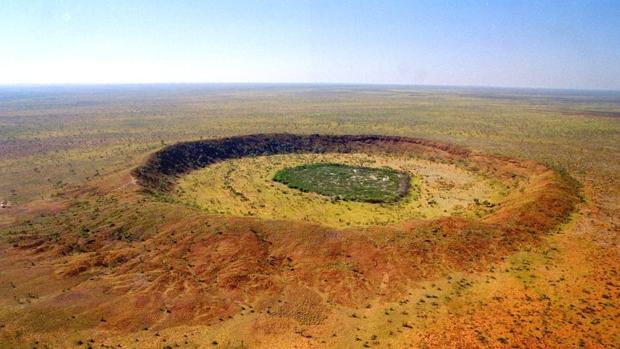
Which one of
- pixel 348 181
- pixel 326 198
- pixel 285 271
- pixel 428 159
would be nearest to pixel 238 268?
pixel 285 271

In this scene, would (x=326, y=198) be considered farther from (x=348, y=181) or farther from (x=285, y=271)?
(x=285, y=271)

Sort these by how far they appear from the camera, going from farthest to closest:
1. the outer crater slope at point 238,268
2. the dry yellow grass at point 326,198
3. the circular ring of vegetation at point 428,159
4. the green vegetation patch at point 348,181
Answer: the green vegetation patch at point 348,181
the dry yellow grass at point 326,198
the circular ring of vegetation at point 428,159
the outer crater slope at point 238,268

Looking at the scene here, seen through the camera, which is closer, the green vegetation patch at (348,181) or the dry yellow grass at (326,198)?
the dry yellow grass at (326,198)

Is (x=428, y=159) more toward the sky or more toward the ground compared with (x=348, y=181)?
more toward the sky

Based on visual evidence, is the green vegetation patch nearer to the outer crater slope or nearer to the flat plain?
the flat plain

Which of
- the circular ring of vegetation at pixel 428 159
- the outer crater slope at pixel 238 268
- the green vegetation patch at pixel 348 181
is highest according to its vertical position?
the circular ring of vegetation at pixel 428 159

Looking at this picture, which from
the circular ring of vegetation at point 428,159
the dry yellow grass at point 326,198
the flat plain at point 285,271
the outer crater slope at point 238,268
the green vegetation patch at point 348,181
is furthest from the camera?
the green vegetation patch at point 348,181

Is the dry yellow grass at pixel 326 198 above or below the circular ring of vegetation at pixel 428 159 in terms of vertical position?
below

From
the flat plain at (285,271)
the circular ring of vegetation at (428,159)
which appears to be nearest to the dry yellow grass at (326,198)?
the flat plain at (285,271)

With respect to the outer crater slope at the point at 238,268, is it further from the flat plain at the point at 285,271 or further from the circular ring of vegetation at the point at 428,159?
the circular ring of vegetation at the point at 428,159

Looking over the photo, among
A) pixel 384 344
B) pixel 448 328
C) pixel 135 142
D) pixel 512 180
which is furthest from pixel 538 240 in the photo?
pixel 135 142
